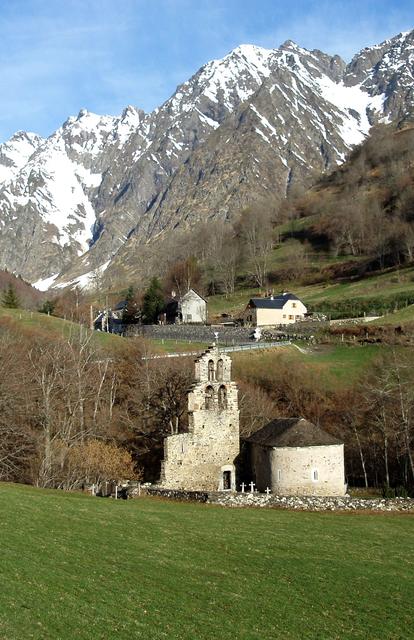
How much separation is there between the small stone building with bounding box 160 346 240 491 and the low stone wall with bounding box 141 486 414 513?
15.4 ft

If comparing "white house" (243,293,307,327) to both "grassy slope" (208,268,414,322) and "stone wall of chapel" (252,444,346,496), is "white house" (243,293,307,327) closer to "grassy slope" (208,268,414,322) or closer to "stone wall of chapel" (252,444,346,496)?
"grassy slope" (208,268,414,322)

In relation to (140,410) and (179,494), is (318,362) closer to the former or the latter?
(140,410)

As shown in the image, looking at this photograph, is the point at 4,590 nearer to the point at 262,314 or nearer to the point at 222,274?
the point at 262,314

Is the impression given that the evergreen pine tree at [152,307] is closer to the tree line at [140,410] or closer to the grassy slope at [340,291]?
the grassy slope at [340,291]

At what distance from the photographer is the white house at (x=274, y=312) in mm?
89250

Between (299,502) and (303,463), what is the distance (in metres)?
3.79

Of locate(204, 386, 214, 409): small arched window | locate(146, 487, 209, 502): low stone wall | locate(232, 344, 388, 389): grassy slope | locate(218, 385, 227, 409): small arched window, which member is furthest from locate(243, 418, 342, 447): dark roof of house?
locate(232, 344, 388, 389): grassy slope

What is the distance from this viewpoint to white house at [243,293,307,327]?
89.2m

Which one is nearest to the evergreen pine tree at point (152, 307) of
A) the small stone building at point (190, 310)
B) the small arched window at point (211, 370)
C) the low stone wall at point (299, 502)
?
the small stone building at point (190, 310)

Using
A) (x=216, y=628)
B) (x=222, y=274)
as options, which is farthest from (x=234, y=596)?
(x=222, y=274)

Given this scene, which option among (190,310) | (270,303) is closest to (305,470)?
(270,303)

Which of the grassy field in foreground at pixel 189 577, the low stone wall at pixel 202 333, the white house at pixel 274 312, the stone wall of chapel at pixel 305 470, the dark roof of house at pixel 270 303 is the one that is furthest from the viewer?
the dark roof of house at pixel 270 303

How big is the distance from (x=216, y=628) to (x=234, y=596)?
75.2 inches

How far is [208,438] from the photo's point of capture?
115ft
